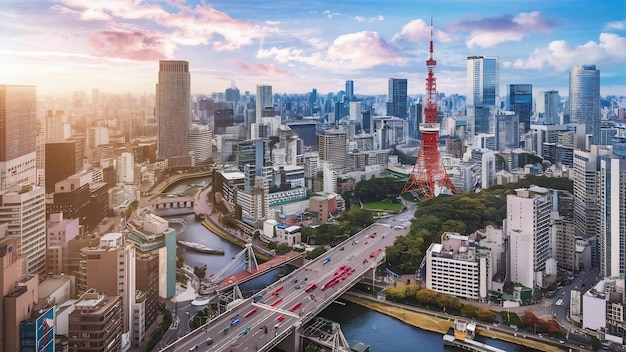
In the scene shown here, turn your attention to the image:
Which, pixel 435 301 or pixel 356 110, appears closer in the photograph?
pixel 435 301

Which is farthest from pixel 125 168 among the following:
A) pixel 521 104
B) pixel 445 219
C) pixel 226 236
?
pixel 521 104

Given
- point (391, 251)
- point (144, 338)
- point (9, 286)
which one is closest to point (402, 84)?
point (391, 251)

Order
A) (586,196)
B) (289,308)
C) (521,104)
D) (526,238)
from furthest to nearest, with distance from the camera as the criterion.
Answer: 1. (521,104)
2. (586,196)
3. (526,238)
4. (289,308)

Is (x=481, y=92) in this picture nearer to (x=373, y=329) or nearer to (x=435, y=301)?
(x=435, y=301)

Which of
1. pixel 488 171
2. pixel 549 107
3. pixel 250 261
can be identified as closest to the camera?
pixel 250 261

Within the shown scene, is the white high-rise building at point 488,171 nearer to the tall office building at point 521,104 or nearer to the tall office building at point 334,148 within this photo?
the tall office building at point 334,148

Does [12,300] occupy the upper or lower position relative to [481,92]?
lower

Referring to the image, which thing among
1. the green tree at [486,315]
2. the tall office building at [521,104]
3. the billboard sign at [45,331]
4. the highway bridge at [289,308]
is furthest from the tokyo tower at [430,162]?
the billboard sign at [45,331]
